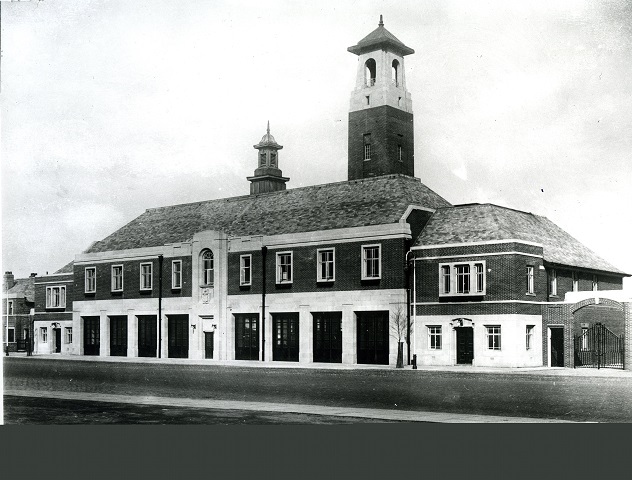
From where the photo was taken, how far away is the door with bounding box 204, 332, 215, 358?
100 ft

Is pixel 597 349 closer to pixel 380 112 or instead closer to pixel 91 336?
pixel 380 112

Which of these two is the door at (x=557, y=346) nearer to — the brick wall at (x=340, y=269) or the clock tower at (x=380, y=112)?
the brick wall at (x=340, y=269)

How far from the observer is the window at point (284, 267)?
30.6 m

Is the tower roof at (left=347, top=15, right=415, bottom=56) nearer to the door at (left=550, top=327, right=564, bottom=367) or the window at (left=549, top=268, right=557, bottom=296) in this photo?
the window at (left=549, top=268, right=557, bottom=296)

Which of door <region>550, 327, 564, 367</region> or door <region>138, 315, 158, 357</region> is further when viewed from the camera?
door <region>550, 327, 564, 367</region>

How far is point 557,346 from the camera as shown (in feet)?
98.4

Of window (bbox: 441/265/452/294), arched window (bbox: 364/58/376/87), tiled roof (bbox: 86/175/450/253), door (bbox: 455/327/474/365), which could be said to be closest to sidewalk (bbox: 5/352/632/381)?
door (bbox: 455/327/474/365)

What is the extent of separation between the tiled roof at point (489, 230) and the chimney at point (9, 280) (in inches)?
537

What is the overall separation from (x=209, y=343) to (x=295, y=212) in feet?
17.8

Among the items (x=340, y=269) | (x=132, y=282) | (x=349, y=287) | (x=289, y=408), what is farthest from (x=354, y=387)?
(x=132, y=282)

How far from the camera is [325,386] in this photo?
21938 millimetres

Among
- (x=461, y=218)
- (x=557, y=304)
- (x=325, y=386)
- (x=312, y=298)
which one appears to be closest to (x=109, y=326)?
(x=312, y=298)

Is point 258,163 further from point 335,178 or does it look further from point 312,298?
point 312,298

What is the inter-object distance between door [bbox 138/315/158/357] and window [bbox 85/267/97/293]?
6.20 feet
